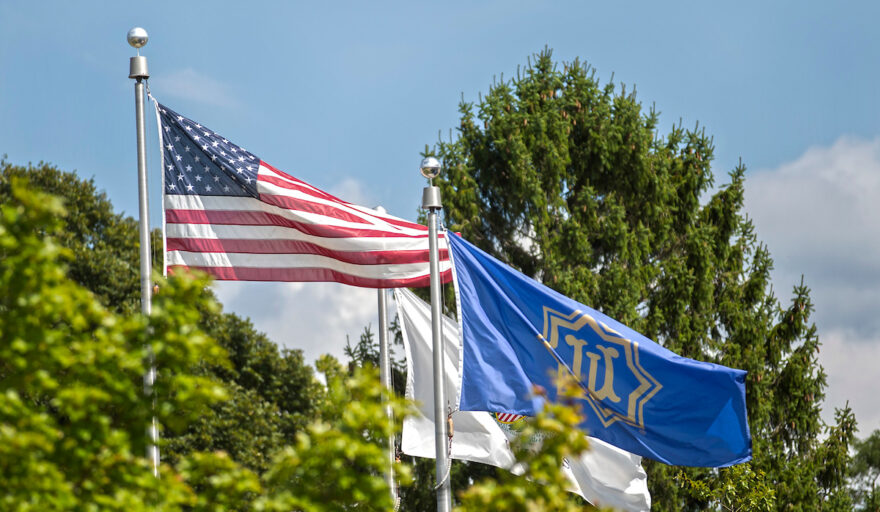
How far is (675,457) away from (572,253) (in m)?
11.1

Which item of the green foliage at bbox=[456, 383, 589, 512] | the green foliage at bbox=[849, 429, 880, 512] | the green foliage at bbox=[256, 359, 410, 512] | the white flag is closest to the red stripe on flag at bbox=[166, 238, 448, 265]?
the white flag

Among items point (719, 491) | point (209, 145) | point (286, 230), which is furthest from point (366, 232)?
point (719, 491)

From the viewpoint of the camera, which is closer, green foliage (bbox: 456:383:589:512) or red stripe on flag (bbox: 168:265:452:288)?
green foliage (bbox: 456:383:589:512)

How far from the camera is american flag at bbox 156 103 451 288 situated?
1275cm

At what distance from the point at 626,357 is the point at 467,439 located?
360cm

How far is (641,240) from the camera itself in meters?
23.8

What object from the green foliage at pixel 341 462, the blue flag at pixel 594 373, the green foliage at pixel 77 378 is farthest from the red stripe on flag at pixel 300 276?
the green foliage at pixel 341 462

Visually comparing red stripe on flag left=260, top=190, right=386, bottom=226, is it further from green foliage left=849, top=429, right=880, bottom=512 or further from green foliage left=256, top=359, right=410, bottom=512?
green foliage left=849, top=429, right=880, bottom=512

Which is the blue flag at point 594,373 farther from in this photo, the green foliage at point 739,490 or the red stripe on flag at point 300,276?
the green foliage at point 739,490

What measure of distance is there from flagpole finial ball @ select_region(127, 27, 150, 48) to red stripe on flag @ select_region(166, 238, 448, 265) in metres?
2.18

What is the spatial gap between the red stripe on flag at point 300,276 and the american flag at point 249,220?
0.01 metres

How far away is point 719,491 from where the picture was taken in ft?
66.3

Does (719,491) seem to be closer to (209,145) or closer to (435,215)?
(435,215)

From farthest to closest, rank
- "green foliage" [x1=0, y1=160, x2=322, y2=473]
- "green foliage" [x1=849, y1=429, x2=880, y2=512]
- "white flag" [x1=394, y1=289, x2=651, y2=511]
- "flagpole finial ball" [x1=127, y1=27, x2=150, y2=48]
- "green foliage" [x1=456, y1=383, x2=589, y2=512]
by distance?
"green foliage" [x1=849, y1=429, x2=880, y2=512], "green foliage" [x1=0, y1=160, x2=322, y2=473], "white flag" [x1=394, y1=289, x2=651, y2=511], "flagpole finial ball" [x1=127, y1=27, x2=150, y2=48], "green foliage" [x1=456, y1=383, x2=589, y2=512]
